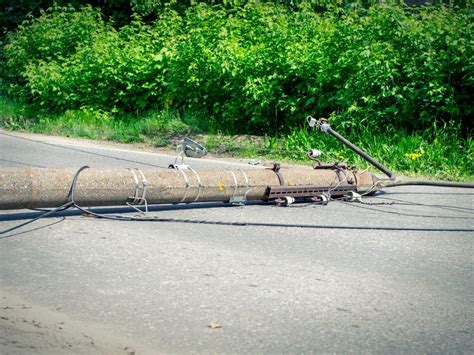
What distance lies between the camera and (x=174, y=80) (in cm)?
1627

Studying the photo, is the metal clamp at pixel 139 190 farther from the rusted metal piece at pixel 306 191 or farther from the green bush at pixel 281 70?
the green bush at pixel 281 70

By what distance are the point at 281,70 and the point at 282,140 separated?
1540mm

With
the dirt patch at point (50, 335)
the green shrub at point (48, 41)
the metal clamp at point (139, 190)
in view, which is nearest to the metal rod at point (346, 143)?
the metal clamp at point (139, 190)

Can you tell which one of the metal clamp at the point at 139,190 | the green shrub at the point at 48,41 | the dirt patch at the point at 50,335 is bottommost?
the dirt patch at the point at 50,335

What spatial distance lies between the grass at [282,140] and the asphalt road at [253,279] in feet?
11.8

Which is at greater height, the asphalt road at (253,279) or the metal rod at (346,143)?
the metal rod at (346,143)

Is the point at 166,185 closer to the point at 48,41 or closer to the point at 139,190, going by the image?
the point at 139,190

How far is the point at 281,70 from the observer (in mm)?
14398

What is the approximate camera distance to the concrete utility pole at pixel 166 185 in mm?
6613

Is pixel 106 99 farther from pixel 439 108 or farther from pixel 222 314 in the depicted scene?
pixel 222 314

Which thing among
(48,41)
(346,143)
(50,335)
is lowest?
(50,335)

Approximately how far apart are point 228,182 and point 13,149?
22.0 ft

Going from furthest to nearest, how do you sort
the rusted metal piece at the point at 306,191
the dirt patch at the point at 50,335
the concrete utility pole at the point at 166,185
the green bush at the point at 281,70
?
1. the green bush at the point at 281,70
2. the rusted metal piece at the point at 306,191
3. the concrete utility pole at the point at 166,185
4. the dirt patch at the point at 50,335

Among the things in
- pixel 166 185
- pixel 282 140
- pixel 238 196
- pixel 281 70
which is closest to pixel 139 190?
pixel 166 185
